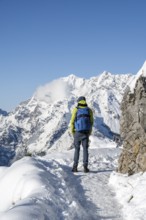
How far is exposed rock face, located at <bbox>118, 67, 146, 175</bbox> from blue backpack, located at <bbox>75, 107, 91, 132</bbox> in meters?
1.56

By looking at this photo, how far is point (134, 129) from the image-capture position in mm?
17875

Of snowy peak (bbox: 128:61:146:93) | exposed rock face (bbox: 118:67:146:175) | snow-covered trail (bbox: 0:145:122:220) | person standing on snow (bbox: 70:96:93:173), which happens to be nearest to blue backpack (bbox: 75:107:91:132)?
person standing on snow (bbox: 70:96:93:173)

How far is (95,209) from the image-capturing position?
1294cm

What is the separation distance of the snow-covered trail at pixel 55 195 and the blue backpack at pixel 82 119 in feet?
6.45

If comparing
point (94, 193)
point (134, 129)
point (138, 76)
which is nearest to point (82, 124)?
point (134, 129)

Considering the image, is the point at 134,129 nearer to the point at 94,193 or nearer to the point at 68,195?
the point at 94,193

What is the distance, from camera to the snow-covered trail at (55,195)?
1054cm

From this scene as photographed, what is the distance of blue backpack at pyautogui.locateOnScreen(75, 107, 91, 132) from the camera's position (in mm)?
18859

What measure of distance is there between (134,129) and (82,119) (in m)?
2.39

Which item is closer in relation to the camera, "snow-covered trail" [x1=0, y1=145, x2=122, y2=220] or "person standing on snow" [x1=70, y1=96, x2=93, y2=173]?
"snow-covered trail" [x1=0, y1=145, x2=122, y2=220]

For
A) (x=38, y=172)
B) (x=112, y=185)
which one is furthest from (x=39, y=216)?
(x=112, y=185)

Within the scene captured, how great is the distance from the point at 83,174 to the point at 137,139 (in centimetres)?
279

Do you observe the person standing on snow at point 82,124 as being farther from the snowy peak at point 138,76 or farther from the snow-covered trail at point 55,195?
the snowy peak at point 138,76

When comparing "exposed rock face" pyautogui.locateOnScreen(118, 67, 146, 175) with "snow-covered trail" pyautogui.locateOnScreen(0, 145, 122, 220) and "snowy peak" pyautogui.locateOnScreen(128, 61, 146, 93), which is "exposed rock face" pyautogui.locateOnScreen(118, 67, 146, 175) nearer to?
"snowy peak" pyautogui.locateOnScreen(128, 61, 146, 93)
